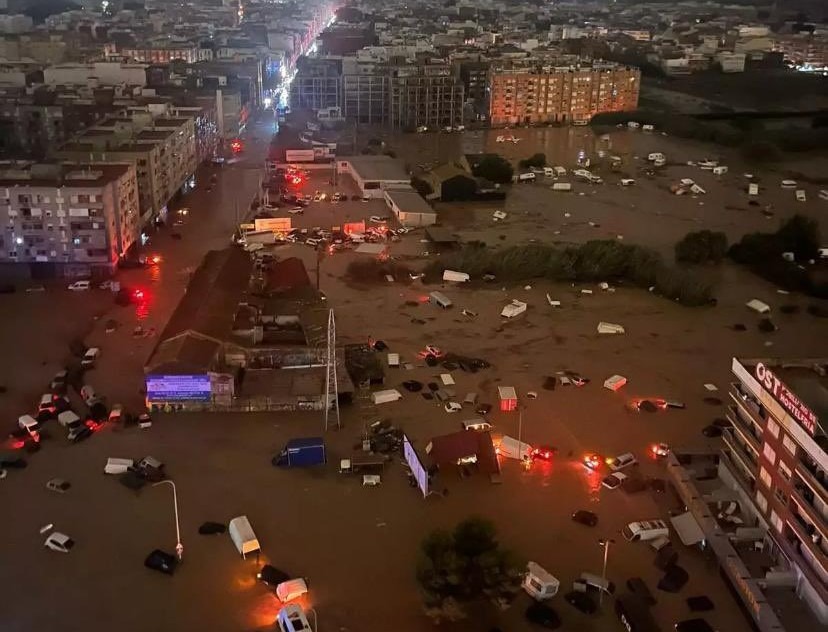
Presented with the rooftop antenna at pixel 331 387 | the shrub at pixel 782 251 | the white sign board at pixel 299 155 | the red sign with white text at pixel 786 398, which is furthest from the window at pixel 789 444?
the white sign board at pixel 299 155

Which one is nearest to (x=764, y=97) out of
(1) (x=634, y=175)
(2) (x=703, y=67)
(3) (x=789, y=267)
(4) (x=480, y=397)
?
(2) (x=703, y=67)

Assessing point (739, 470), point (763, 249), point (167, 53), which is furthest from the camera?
point (167, 53)

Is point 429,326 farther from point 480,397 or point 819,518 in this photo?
point 819,518

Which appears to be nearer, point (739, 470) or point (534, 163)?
point (739, 470)

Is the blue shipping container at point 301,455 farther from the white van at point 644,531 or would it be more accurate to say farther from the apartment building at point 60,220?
the apartment building at point 60,220

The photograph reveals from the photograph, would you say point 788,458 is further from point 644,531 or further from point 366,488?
point 366,488

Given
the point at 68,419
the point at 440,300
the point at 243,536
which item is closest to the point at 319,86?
the point at 440,300

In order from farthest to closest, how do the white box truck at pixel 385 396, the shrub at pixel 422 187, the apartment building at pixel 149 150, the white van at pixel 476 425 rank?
the shrub at pixel 422 187
the apartment building at pixel 149 150
the white box truck at pixel 385 396
the white van at pixel 476 425
